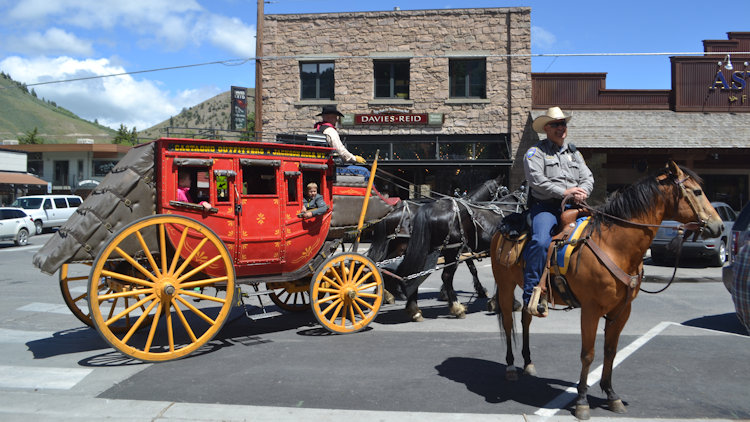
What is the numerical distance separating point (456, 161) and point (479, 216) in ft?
40.9

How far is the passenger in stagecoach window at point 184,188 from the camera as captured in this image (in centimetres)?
628

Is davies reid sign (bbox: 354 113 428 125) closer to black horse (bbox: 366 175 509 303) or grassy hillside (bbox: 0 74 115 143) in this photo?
black horse (bbox: 366 175 509 303)

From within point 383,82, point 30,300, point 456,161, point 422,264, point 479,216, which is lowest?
point 30,300

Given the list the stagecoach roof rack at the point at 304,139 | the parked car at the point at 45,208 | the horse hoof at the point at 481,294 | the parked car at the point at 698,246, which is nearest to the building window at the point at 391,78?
the parked car at the point at 698,246

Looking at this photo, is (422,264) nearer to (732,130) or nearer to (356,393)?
(356,393)

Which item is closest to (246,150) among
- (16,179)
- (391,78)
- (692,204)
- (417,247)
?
(417,247)

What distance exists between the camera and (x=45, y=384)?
5.23m

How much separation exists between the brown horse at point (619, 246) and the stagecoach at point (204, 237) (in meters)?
3.43

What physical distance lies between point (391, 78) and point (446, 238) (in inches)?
576

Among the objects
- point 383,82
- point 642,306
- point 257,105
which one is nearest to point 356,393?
point 642,306

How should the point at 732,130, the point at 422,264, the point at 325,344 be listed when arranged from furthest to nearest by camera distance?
the point at 732,130
the point at 422,264
the point at 325,344

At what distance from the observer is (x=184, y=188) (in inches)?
253

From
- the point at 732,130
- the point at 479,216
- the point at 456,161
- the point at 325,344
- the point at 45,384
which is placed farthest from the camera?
the point at 456,161

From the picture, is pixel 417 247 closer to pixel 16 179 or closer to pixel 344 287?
pixel 344 287
